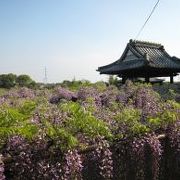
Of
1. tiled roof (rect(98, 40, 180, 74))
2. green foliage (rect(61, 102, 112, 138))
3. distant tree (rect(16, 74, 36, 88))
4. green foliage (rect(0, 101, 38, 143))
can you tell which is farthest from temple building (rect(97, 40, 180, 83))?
green foliage (rect(0, 101, 38, 143))

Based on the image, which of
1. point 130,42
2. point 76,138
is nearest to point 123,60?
point 130,42

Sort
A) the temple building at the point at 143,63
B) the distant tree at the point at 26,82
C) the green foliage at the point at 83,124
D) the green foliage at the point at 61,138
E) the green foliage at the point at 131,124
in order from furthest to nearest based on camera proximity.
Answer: the distant tree at the point at 26,82, the temple building at the point at 143,63, the green foliage at the point at 131,124, the green foliage at the point at 83,124, the green foliage at the point at 61,138

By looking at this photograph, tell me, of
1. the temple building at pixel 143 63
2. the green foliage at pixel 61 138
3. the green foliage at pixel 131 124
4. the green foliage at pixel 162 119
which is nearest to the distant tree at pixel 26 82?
the temple building at pixel 143 63

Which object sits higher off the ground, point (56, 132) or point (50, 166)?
point (56, 132)

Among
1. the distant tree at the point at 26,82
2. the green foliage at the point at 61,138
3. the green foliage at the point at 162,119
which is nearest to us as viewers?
the green foliage at the point at 61,138

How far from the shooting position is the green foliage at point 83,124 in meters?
5.79

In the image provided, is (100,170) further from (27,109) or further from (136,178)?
(27,109)

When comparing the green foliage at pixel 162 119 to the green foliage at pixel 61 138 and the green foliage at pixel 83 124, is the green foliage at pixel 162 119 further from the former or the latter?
the green foliage at pixel 61 138

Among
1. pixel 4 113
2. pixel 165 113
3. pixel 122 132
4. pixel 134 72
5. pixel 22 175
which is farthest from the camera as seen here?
pixel 134 72

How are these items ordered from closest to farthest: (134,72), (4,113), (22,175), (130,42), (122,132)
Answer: (22,175)
(4,113)
(122,132)
(134,72)
(130,42)

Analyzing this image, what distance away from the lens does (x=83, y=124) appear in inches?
228

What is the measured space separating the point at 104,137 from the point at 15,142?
143cm

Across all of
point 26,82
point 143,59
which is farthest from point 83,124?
point 26,82

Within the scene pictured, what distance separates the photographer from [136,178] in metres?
6.89
